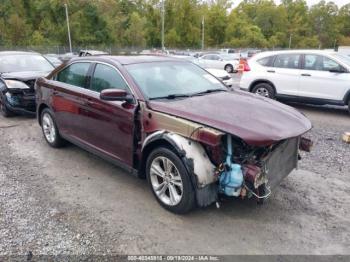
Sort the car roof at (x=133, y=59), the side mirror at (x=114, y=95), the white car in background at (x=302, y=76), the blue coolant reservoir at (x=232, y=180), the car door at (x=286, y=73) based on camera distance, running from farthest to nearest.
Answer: the car door at (x=286, y=73), the white car in background at (x=302, y=76), the car roof at (x=133, y=59), the side mirror at (x=114, y=95), the blue coolant reservoir at (x=232, y=180)

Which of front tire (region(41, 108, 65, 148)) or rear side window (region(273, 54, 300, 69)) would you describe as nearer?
front tire (region(41, 108, 65, 148))

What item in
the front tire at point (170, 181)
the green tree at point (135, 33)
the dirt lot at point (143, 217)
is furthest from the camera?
the green tree at point (135, 33)

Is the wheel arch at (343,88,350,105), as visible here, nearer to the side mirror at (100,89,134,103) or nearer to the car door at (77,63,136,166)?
the car door at (77,63,136,166)

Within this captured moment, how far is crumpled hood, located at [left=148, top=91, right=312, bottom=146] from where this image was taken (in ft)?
11.0

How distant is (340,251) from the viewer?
3.21 meters

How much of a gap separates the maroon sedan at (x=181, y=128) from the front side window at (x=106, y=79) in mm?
13

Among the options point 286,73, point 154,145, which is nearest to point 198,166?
point 154,145

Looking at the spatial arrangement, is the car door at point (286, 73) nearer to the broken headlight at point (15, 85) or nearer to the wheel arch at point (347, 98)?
the wheel arch at point (347, 98)

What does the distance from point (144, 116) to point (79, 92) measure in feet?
4.93

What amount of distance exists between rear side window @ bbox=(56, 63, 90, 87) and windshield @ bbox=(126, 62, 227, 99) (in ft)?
3.18

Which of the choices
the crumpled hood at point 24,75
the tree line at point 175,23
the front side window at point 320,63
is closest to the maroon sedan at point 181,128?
the crumpled hood at point 24,75

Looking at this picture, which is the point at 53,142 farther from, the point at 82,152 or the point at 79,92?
the point at 79,92

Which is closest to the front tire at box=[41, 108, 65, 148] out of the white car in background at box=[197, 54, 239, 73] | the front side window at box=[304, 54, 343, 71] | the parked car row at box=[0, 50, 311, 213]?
the parked car row at box=[0, 50, 311, 213]

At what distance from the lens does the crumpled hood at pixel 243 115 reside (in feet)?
11.0
